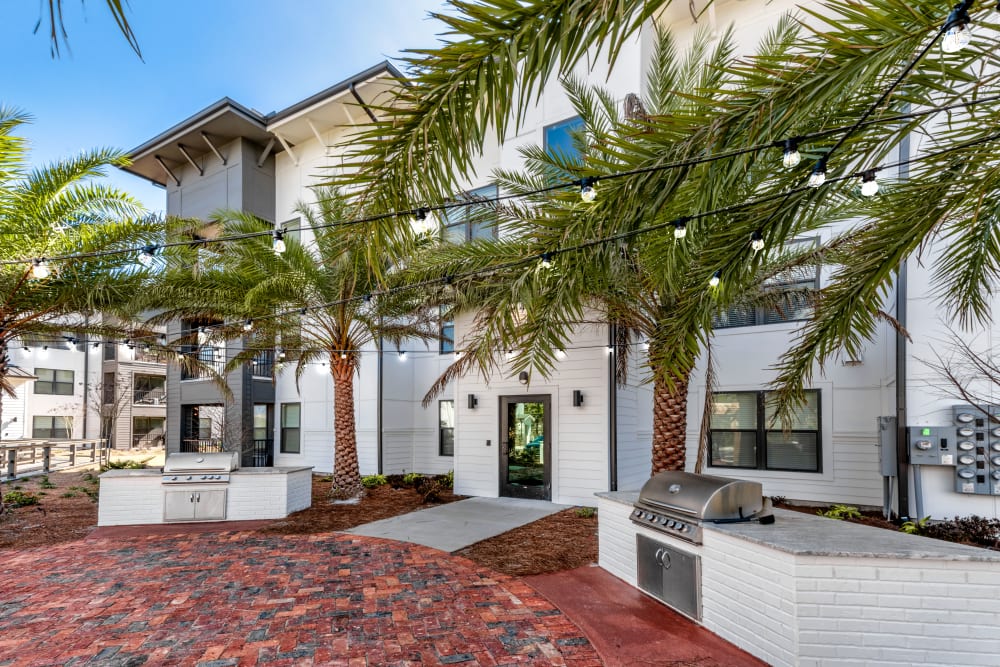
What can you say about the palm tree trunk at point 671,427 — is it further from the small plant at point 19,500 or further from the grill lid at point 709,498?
the small plant at point 19,500

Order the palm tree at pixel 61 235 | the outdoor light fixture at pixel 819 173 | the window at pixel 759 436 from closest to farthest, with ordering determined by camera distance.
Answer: the outdoor light fixture at pixel 819 173 → the palm tree at pixel 61 235 → the window at pixel 759 436

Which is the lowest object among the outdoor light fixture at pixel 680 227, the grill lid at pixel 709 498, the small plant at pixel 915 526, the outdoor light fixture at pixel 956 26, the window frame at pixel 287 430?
the small plant at pixel 915 526

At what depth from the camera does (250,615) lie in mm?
4785

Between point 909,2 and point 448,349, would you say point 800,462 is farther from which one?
point 909,2

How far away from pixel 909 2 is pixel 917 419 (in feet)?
24.5

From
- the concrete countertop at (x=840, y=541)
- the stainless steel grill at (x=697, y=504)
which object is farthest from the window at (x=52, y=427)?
the concrete countertop at (x=840, y=541)

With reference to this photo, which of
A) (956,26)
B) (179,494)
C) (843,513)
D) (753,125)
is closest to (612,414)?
(843,513)

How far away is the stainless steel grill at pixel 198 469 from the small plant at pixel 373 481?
4001 millimetres

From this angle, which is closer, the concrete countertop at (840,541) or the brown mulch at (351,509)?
the concrete countertop at (840,541)

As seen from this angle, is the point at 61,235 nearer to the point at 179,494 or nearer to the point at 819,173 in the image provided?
the point at 179,494

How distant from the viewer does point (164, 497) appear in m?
8.42

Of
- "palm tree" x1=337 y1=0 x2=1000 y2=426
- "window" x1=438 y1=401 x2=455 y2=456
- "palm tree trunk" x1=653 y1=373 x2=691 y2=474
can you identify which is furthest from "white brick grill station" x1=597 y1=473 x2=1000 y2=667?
"window" x1=438 y1=401 x2=455 y2=456

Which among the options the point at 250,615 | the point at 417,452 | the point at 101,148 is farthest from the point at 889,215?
the point at 417,452

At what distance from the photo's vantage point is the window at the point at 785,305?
8516mm
